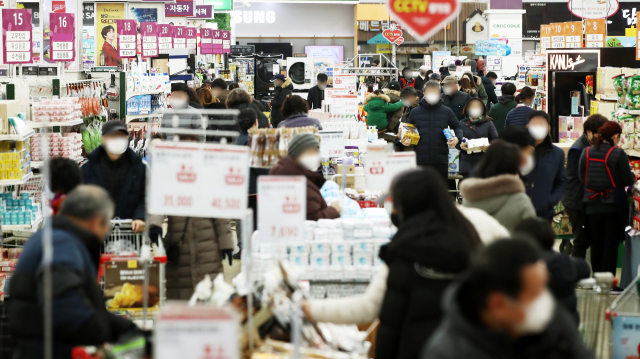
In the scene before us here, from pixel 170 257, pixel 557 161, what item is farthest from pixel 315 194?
pixel 557 161

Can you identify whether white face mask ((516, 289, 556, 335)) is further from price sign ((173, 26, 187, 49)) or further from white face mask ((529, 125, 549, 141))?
price sign ((173, 26, 187, 49))

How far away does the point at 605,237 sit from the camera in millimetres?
6383

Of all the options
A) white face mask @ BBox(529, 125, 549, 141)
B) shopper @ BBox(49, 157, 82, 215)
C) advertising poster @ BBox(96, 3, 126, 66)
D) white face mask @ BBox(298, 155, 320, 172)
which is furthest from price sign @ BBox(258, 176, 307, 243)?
advertising poster @ BBox(96, 3, 126, 66)

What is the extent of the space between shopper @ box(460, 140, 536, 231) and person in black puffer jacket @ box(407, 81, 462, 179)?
13.2 feet

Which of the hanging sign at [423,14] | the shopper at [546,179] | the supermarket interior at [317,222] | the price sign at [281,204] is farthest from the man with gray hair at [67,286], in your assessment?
the shopper at [546,179]

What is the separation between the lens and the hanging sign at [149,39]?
1212 cm

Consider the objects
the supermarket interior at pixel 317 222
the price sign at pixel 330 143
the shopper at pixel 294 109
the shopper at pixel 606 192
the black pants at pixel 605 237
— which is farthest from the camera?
the shopper at pixel 294 109

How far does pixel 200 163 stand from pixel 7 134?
360 cm

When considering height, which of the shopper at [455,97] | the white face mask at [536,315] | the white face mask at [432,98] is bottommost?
the white face mask at [536,315]

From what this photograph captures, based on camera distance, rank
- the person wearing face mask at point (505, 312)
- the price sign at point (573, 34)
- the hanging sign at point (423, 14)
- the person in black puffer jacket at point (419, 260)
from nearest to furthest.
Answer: the person wearing face mask at point (505, 312) → the person in black puffer jacket at point (419, 260) → the hanging sign at point (423, 14) → the price sign at point (573, 34)

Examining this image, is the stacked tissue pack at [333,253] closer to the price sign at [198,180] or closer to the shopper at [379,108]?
the price sign at [198,180]

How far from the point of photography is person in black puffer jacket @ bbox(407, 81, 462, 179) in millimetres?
8367

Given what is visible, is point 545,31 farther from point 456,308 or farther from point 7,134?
point 456,308

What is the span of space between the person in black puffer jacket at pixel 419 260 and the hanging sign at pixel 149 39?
10064mm
